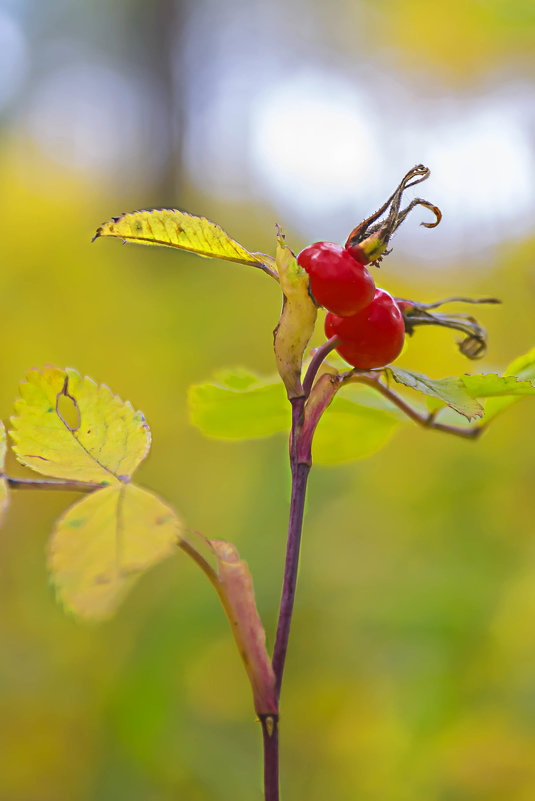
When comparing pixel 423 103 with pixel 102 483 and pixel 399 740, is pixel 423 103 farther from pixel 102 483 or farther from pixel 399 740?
pixel 102 483

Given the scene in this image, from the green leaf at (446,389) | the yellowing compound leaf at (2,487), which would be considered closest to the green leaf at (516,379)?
the green leaf at (446,389)

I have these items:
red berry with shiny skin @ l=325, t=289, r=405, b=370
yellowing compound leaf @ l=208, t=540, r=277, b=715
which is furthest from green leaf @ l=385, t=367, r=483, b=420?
yellowing compound leaf @ l=208, t=540, r=277, b=715

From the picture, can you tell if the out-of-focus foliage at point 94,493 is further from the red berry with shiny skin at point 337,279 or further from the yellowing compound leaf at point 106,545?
the red berry with shiny skin at point 337,279

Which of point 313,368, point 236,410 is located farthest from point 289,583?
point 236,410

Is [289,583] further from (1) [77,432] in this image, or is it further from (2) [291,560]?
(1) [77,432]

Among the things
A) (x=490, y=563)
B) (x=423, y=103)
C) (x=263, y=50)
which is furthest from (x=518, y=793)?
(x=263, y=50)
